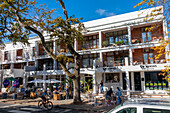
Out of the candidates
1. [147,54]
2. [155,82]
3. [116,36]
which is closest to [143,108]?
[155,82]

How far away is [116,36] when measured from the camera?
2438 centimetres

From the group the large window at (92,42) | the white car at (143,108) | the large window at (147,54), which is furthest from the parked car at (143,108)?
the large window at (92,42)

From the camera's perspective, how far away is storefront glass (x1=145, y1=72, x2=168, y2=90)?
1962 cm

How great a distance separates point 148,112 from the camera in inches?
154

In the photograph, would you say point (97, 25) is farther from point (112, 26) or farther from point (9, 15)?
point (9, 15)

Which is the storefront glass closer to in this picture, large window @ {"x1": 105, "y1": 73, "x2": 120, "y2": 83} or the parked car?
large window @ {"x1": 105, "y1": 73, "x2": 120, "y2": 83}

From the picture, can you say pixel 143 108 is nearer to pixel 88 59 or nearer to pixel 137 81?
pixel 137 81

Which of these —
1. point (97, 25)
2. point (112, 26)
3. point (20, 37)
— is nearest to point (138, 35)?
point (112, 26)

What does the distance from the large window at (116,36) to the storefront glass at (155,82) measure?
6007 mm

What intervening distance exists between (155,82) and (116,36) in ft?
28.9

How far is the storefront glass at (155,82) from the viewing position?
19.6 m

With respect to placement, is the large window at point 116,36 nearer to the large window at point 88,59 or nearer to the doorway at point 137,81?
the large window at point 88,59

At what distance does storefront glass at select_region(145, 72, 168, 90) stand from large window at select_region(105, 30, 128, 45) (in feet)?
19.7

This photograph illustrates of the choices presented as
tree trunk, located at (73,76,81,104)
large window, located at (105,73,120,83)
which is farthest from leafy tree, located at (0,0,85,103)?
large window, located at (105,73,120,83)
